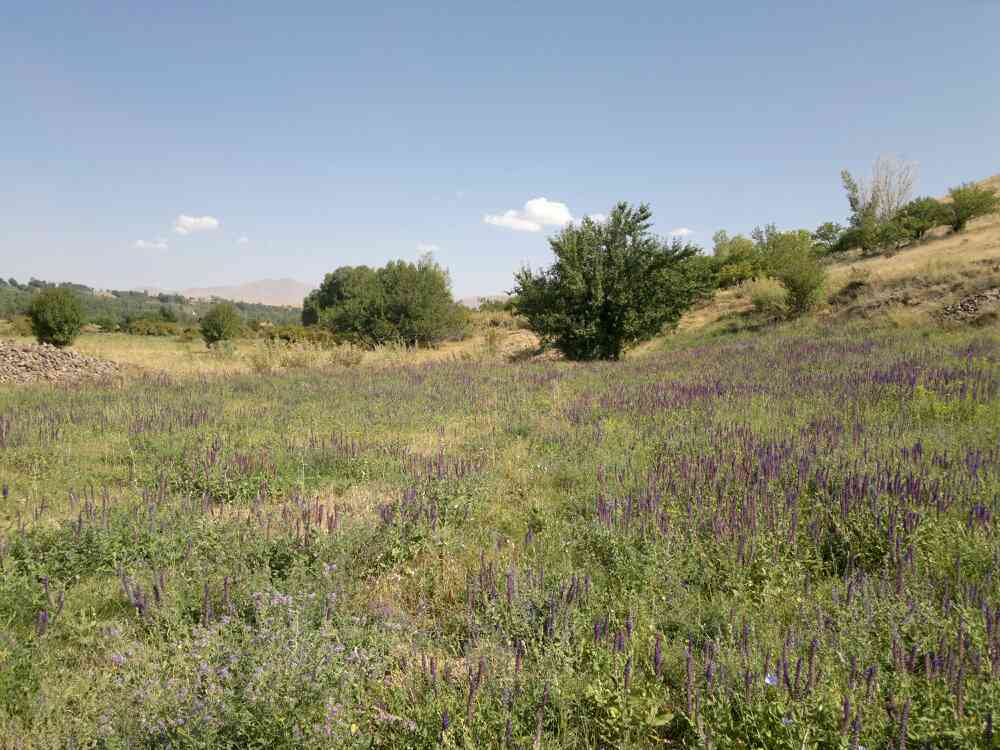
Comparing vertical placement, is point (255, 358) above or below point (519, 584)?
above

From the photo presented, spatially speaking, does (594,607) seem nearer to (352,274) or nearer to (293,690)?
(293,690)

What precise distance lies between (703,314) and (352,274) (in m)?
51.5

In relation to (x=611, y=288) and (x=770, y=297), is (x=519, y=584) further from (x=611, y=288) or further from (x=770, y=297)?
(x=770, y=297)

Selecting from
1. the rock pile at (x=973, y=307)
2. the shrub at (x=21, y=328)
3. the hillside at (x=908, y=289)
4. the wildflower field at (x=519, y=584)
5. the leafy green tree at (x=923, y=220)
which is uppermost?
the leafy green tree at (x=923, y=220)

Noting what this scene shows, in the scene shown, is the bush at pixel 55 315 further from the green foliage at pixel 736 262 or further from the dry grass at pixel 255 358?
the green foliage at pixel 736 262

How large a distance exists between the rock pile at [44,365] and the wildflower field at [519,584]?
1177 centimetres

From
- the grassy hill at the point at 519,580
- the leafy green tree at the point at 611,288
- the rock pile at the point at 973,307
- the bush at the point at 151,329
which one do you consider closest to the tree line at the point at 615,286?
the leafy green tree at the point at 611,288

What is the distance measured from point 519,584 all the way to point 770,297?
991 inches

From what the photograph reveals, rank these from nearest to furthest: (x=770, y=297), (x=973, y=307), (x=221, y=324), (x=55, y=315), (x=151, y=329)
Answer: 1. (x=973, y=307)
2. (x=770, y=297)
3. (x=55, y=315)
4. (x=221, y=324)
5. (x=151, y=329)

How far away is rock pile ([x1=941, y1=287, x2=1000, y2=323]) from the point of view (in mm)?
15148

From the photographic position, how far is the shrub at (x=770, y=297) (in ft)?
77.5

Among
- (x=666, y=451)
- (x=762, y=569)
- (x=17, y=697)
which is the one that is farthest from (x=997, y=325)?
(x=17, y=697)

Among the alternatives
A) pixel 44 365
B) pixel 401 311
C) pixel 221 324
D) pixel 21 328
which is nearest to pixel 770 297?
pixel 401 311

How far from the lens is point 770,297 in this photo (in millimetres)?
24375
